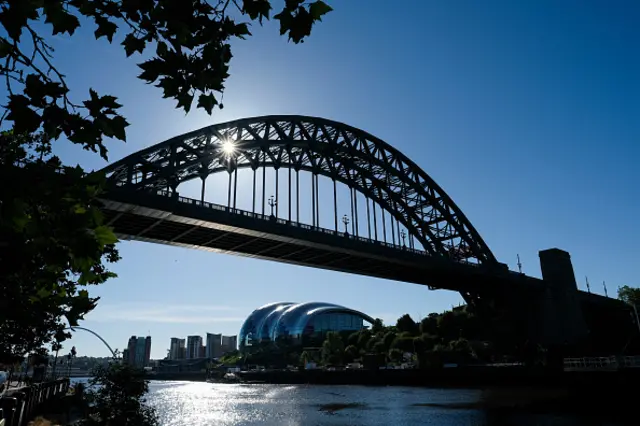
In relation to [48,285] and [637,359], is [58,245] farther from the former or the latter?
[637,359]

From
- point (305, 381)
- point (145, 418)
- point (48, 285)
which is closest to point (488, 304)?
point (305, 381)

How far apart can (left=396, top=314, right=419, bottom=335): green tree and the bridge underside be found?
29.3 meters

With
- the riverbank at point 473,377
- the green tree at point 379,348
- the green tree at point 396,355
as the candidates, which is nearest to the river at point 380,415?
the riverbank at point 473,377

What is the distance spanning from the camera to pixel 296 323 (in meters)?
170

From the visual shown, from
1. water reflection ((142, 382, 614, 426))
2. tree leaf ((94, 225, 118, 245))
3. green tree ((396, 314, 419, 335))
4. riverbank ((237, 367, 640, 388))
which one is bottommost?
water reflection ((142, 382, 614, 426))

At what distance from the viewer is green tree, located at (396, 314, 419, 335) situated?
9912 centimetres

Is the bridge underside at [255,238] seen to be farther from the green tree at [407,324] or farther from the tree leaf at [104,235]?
the tree leaf at [104,235]

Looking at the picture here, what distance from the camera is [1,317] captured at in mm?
3047

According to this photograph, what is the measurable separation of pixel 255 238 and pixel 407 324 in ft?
197

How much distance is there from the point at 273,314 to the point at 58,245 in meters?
185

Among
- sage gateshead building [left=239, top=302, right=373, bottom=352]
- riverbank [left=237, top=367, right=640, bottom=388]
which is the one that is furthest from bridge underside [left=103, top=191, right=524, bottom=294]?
sage gateshead building [left=239, top=302, right=373, bottom=352]

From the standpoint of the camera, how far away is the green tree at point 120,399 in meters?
17.9

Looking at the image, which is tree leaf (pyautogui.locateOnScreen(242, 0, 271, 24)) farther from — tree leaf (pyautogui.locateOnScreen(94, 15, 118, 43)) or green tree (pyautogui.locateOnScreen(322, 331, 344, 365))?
green tree (pyautogui.locateOnScreen(322, 331, 344, 365))

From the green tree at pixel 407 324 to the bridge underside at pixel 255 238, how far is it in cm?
2934
